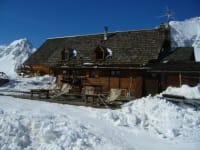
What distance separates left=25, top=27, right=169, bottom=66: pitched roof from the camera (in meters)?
23.2

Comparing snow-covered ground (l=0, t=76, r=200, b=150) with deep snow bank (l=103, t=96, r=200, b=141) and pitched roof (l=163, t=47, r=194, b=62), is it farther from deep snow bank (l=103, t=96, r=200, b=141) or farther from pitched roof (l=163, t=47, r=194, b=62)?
pitched roof (l=163, t=47, r=194, b=62)

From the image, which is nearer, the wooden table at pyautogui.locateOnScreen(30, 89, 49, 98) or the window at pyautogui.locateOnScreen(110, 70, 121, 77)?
the wooden table at pyautogui.locateOnScreen(30, 89, 49, 98)

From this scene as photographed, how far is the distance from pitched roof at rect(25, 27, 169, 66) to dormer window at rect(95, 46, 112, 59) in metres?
0.39

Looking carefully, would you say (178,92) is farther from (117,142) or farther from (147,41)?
(117,142)

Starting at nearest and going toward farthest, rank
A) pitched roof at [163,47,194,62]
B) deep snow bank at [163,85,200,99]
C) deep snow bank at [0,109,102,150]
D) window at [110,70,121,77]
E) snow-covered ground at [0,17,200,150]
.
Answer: deep snow bank at [0,109,102,150], snow-covered ground at [0,17,200,150], deep snow bank at [163,85,200,99], window at [110,70,121,77], pitched roof at [163,47,194,62]

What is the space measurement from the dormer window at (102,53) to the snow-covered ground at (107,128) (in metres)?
10.1

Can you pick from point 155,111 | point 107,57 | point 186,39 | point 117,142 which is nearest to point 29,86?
point 107,57

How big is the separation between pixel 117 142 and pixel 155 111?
4203mm

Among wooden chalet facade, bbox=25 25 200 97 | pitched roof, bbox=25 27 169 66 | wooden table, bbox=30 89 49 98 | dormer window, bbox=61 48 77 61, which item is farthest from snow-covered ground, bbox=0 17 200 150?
dormer window, bbox=61 48 77 61

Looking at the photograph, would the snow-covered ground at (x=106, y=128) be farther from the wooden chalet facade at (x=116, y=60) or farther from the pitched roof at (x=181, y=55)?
the pitched roof at (x=181, y=55)

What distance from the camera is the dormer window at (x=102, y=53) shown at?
985 inches

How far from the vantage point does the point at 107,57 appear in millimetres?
24891

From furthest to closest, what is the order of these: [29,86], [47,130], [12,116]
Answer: [29,86], [12,116], [47,130]

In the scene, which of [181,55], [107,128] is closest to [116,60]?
[181,55]
